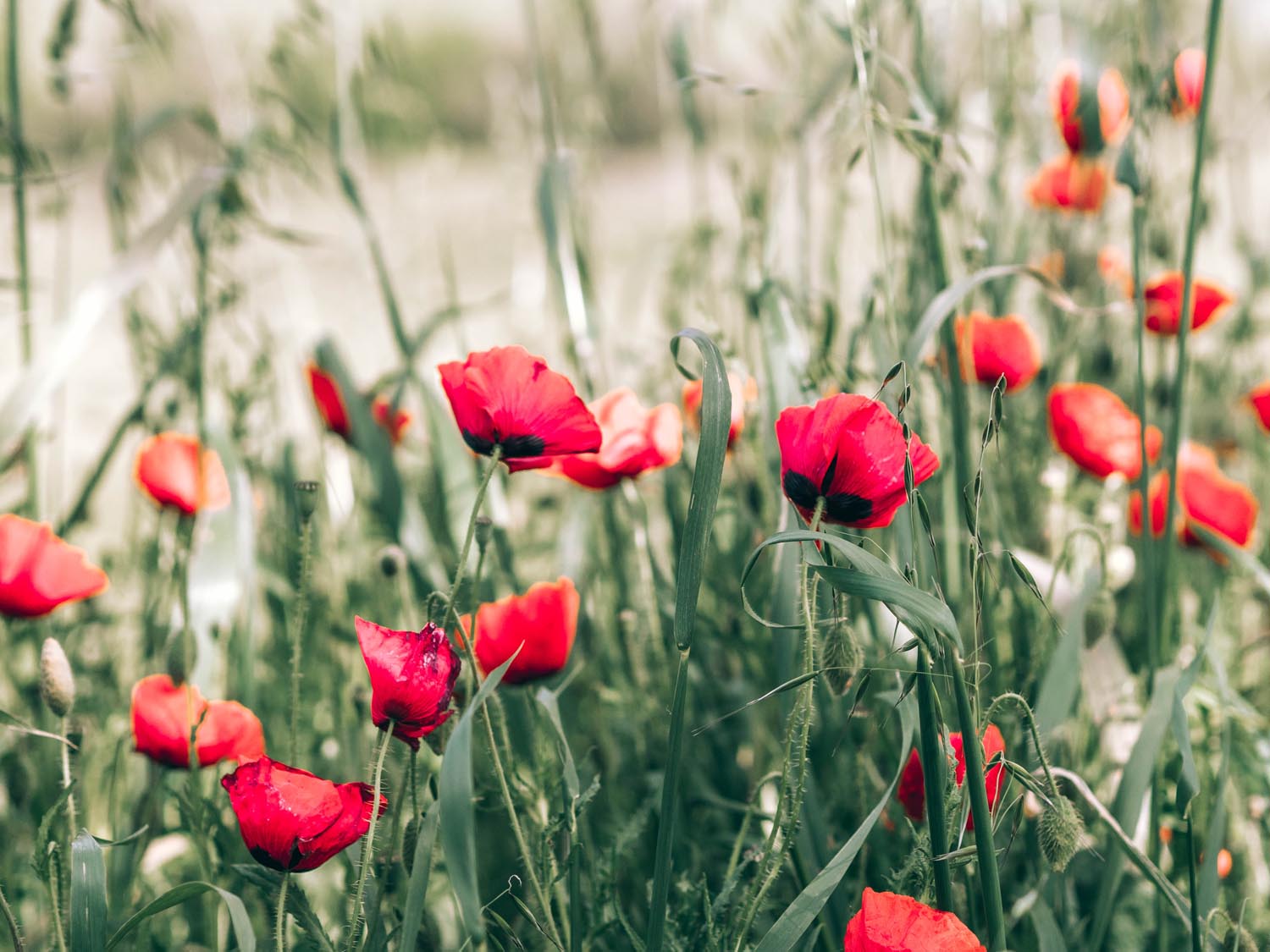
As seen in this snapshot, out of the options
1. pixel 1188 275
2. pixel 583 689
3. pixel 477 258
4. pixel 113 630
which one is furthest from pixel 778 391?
pixel 477 258

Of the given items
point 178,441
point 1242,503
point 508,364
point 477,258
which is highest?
point 508,364

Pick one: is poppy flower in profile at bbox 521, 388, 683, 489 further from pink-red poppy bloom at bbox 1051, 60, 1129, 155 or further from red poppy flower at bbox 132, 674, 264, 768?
pink-red poppy bloom at bbox 1051, 60, 1129, 155

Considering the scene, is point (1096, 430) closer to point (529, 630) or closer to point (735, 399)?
point (735, 399)

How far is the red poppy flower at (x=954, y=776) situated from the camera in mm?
563

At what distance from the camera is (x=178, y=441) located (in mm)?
834

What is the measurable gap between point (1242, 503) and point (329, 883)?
0.73m

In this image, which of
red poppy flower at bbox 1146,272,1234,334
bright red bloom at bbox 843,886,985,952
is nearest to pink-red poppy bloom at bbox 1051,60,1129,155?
red poppy flower at bbox 1146,272,1234,334

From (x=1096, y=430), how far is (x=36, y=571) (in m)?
0.72

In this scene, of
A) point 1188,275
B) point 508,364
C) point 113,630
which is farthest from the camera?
point 113,630

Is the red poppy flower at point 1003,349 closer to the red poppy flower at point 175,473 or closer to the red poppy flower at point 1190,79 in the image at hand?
the red poppy flower at point 1190,79

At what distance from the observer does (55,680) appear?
0.56m

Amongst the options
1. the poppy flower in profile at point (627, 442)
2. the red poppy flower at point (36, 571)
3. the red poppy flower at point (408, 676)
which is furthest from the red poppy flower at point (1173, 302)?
the red poppy flower at point (36, 571)

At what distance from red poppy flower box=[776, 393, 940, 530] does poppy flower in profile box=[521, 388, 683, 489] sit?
0.22 meters

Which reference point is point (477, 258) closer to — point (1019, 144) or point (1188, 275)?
point (1019, 144)
